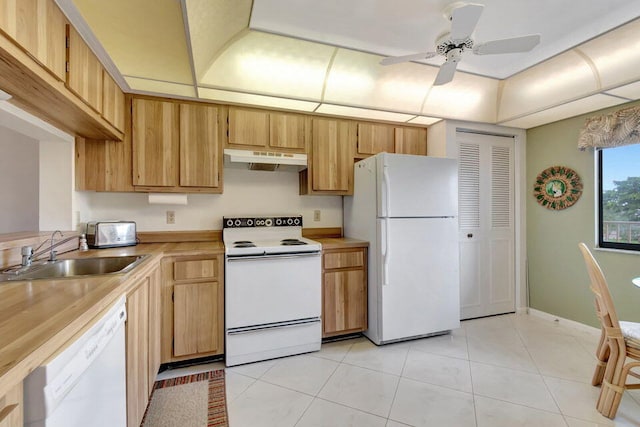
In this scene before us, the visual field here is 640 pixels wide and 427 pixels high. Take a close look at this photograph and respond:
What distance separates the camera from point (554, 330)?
2.93 m

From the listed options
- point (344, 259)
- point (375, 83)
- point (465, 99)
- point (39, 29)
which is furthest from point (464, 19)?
point (39, 29)

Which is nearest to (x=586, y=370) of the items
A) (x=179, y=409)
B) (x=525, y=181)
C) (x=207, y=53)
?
(x=525, y=181)

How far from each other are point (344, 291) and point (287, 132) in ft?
5.38

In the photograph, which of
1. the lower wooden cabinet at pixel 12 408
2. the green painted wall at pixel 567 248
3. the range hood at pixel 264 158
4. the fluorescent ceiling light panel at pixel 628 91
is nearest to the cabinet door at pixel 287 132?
the range hood at pixel 264 158

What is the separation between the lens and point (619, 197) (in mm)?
2695

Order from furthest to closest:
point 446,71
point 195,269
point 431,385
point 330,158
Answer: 1. point 330,158
2. point 195,269
3. point 446,71
4. point 431,385

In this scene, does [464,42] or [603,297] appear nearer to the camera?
[603,297]

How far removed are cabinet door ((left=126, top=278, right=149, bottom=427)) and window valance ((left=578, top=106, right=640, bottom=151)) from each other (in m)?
3.97

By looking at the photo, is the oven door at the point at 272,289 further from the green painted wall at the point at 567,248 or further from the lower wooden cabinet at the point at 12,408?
the green painted wall at the point at 567,248

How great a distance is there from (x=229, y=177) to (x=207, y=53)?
3.77ft

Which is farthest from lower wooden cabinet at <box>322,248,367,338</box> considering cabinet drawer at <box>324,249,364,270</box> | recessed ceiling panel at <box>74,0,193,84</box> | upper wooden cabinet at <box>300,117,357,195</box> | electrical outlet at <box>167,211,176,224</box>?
recessed ceiling panel at <box>74,0,193,84</box>

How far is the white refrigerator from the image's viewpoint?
8.39 ft

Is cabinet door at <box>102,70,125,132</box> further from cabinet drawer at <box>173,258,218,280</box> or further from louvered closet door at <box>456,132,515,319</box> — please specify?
louvered closet door at <box>456,132,515,319</box>

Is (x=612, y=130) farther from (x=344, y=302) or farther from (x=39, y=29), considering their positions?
(x=39, y=29)
